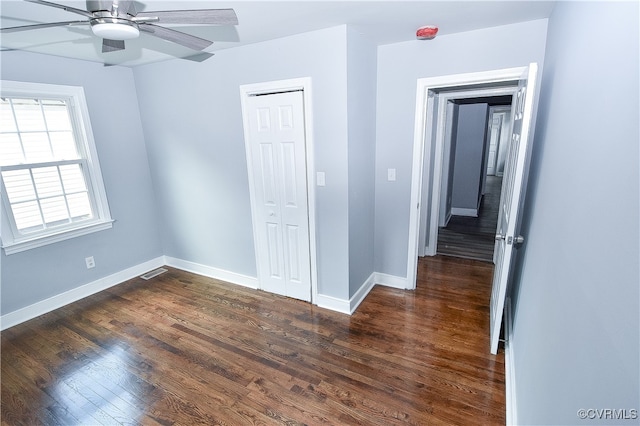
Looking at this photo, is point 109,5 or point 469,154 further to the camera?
point 469,154

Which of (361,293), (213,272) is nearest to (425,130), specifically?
(361,293)

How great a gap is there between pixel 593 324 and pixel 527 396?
0.92 metres

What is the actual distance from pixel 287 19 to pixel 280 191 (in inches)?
54.7

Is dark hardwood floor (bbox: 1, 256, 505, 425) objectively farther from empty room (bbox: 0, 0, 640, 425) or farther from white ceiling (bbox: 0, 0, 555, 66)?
white ceiling (bbox: 0, 0, 555, 66)

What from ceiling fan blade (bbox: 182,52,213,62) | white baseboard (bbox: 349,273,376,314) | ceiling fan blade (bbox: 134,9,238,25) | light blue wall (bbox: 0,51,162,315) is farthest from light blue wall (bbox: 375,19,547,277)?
light blue wall (bbox: 0,51,162,315)

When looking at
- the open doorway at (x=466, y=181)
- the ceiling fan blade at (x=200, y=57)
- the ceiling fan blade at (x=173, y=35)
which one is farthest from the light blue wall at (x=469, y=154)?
the ceiling fan blade at (x=173, y=35)

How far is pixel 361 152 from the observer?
2.68m

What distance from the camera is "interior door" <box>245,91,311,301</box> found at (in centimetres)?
265

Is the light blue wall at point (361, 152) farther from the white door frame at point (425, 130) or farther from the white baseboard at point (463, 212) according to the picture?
the white baseboard at point (463, 212)

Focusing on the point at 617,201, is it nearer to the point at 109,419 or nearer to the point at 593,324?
the point at 593,324

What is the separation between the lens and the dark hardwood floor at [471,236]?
13.4ft

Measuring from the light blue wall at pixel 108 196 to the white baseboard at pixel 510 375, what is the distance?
3923 mm

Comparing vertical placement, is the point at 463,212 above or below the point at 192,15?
below

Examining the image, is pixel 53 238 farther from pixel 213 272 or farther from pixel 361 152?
pixel 361 152
